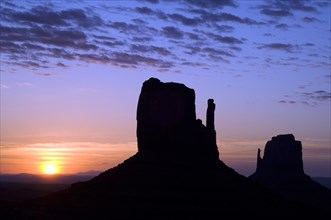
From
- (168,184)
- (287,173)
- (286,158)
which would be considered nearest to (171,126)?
(168,184)

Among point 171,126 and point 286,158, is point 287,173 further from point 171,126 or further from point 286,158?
point 171,126

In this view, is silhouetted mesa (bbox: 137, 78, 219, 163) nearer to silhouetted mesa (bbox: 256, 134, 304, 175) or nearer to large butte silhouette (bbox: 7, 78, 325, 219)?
large butte silhouette (bbox: 7, 78, 325, 219)

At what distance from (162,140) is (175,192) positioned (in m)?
11.5

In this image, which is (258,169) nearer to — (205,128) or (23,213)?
(205,128)

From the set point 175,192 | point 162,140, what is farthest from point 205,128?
point 175,192

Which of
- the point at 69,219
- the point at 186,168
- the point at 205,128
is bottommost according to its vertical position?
the point at 69,219

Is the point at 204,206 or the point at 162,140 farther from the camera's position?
the point at 162,140

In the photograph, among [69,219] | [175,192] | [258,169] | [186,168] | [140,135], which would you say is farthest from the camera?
[258,169]

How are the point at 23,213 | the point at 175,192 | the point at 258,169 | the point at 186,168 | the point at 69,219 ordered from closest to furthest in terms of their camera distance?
the point at 69,219 < the point at 23,213 < the point at 175,192 < the point at 186,168 < the point at 258,169

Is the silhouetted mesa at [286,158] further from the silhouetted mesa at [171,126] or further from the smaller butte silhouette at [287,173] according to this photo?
the silhouetted mesa at [171,126]

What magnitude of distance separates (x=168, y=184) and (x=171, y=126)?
451 inches

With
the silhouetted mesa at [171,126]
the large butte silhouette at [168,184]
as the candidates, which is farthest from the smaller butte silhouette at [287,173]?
the silhouetted mesa at [171,126]

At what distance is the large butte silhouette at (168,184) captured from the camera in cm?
7325

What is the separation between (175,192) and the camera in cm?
7788
